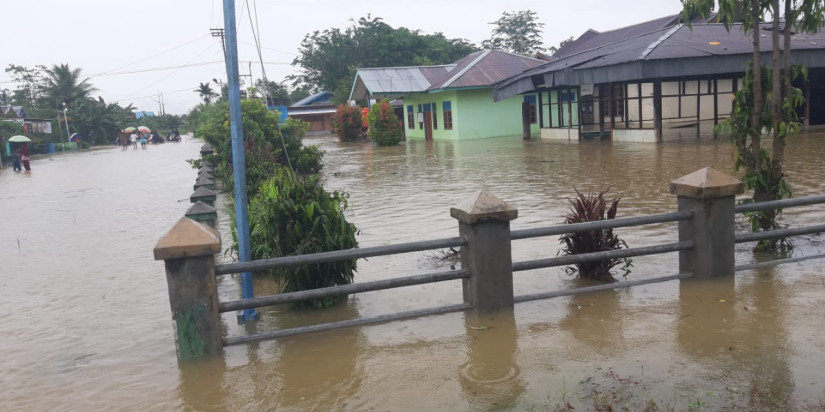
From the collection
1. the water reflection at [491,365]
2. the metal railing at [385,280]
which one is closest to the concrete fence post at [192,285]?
the metal railing at [385,280]

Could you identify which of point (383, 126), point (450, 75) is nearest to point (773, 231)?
point (383, 126)

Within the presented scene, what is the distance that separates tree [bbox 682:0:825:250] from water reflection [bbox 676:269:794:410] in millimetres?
1384

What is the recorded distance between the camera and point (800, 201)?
6.30m

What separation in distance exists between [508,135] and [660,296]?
31.7 metres

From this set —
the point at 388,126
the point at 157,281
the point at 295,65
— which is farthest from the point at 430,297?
the point at 295,65

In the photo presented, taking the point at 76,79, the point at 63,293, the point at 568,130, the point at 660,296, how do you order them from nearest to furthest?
the point at 660,296 → the point at 63,293 → the point at 568,130 → the point at 76,79

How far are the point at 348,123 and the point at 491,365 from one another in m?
38.2

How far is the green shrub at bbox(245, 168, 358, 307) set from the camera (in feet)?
21.3

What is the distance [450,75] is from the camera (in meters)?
37.6

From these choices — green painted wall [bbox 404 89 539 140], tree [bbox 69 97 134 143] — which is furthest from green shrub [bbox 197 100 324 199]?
→ tree [bbox 69 97 134 143]

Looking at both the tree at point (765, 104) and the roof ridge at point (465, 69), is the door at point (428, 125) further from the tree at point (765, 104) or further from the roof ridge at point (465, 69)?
the tree at point (765, 104)

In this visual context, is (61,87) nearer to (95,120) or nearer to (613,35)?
(95,120)

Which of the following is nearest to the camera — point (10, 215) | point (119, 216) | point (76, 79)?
point (119, 216)

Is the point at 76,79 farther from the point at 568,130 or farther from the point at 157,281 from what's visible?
the point at 157,281
